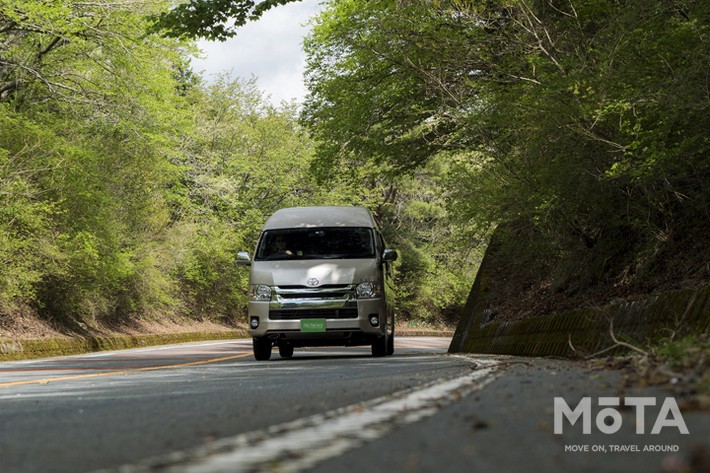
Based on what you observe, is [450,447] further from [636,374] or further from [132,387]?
[132,387]

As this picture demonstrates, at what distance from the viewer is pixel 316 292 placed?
15695mm

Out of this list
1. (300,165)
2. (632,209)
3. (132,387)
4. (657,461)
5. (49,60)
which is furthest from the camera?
(300,165)

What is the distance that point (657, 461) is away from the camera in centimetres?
311

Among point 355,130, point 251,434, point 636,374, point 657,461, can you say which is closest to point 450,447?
point 657,461

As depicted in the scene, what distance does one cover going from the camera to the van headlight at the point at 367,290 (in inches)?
623

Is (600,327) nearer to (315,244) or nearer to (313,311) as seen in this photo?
(313,311)

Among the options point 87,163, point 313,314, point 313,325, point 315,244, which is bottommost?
point 313,325

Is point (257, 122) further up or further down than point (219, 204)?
further up

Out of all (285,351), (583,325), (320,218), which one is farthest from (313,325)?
(583,325)

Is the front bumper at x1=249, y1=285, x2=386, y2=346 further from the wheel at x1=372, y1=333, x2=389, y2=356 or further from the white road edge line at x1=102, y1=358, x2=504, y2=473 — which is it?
the white road edge line at x1=102, y1=358, x2=504, y2=473

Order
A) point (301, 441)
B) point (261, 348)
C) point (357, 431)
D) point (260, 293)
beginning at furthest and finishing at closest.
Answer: point (261, 348) < point (260, 293) < point (357, 431) < point (301, 441)

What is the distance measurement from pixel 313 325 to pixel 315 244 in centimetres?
154

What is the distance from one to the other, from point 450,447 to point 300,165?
50.0 metres

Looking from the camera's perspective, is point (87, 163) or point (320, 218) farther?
point (87, 163)
